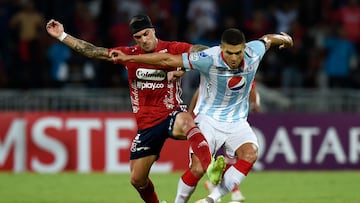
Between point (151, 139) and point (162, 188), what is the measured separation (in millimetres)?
4006

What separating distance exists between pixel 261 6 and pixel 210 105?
38.1 feet

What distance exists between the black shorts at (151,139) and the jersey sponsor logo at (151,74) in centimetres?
42

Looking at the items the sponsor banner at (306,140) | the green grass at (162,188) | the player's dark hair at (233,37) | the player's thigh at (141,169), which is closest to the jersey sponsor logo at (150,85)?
the player's thigh at (141,169)

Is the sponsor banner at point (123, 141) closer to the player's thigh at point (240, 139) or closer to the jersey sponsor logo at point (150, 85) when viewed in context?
the jersey sponsor logo at point (150, 85)

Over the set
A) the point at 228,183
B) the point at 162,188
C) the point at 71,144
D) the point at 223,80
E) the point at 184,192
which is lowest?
the point at 162,188

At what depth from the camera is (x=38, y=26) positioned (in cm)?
2138

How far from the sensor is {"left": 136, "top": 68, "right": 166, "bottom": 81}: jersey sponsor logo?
12.0m

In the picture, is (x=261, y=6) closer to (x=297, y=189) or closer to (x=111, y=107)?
(x=111, y=107)

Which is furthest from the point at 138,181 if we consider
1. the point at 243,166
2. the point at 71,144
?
the point at 71,144

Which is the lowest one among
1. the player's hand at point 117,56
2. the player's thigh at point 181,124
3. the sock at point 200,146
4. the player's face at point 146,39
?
the sock at point 200,146

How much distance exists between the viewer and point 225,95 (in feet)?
38.5

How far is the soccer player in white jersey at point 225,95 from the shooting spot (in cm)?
1127

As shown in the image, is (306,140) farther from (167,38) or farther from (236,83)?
(236,83)

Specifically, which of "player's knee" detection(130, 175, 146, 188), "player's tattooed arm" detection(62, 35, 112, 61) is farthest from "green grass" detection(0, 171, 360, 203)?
"player's tattooed arm" detection(62, 35, 112, 61)
